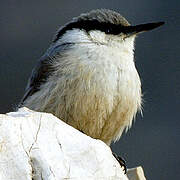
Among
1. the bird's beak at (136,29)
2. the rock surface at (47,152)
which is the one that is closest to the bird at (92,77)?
the bird's beak at (136,29)

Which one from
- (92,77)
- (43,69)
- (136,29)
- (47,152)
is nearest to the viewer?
(47,152)

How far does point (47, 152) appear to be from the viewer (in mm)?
2158

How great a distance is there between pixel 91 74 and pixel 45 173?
3.59ft

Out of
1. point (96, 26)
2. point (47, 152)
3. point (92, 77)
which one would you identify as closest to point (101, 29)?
point (96, 26)

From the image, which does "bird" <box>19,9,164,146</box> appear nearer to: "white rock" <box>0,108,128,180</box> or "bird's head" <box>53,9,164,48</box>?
"bird's head" <box>53,9,164,48</box>

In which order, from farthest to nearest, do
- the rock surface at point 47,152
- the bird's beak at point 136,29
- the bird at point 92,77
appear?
the bird's beak at point 136,29 < the bird at point 92,77 < the rock surface at point 47,152

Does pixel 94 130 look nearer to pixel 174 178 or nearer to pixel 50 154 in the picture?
pixel 174 178

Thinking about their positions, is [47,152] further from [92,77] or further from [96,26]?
[96,26]

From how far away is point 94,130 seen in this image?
3256 mm

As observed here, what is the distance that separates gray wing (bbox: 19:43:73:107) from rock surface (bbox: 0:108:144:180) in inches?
41.9

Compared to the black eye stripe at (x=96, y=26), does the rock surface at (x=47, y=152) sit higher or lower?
lower

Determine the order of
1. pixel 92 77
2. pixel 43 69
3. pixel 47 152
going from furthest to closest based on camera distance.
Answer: pixel 43 69
pixel 92 77
pixel 47 152

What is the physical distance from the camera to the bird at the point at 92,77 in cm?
313

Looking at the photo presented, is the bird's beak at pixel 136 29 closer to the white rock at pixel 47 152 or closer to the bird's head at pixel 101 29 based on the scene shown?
the bird's head at pixel 101 29
